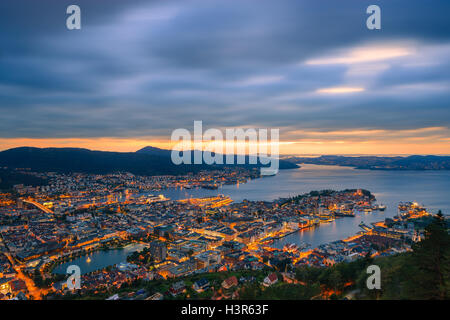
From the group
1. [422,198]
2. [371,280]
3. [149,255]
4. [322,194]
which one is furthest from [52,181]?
[422,198]

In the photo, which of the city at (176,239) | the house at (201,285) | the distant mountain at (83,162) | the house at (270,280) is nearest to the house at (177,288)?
the city at (176,239)

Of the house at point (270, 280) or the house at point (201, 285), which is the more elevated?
the house at point (270, 280)

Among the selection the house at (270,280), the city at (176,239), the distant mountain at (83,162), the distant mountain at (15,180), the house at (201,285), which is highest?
the distant mountain at (83,162)

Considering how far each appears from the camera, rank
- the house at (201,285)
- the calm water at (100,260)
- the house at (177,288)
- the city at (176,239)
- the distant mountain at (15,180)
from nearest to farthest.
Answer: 1. the house at (177,288)
2. the house at (201,285)
3. the city at (176,239)
4. the calm water at (100,260)
5. the distant mountain at (15,180)

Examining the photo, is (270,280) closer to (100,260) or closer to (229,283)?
(229,283)

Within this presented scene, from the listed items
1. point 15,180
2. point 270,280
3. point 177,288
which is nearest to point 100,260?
point 177,288

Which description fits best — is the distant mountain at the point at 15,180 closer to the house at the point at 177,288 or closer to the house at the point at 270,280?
the house at the point at 177,288

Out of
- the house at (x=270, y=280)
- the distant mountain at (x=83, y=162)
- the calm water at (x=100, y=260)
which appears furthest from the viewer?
the distant mountain at (x=83, y=162)
